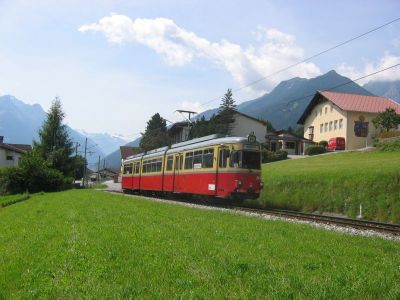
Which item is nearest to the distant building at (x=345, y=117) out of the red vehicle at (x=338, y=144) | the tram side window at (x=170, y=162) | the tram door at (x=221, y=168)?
Answer: the red vehicle at (x=338, y=144)

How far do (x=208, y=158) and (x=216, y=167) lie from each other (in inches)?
39.1

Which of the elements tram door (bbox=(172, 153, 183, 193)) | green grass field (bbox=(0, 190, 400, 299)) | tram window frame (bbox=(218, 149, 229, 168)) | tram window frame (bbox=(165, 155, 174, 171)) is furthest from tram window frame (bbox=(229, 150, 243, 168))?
green grass field (bbox=(0, 190, 400, 299))

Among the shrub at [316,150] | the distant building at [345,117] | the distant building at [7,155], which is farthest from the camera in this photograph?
the distant building at [7,155]

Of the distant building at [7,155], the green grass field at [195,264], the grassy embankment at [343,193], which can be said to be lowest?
the green grass field at [195,264]

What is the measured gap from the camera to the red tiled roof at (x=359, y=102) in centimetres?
6569

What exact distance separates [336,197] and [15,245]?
16.0m

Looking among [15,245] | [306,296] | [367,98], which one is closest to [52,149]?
[367,98]

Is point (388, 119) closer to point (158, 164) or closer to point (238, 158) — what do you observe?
point (158, 164)

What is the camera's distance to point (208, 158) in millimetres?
24422

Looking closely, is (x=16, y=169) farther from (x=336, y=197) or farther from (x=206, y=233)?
(x=206, y=233)

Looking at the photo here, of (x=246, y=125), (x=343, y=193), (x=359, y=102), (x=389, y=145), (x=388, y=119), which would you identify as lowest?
(x=343, y=193)

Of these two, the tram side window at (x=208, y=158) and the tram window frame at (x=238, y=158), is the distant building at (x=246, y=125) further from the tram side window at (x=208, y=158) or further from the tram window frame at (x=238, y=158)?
the tram window frame at (x=238, y=158)

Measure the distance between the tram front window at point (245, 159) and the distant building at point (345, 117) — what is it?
138ft

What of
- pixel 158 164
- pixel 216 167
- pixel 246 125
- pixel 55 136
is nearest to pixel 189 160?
pixel 216 167
